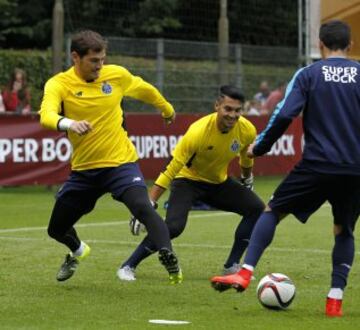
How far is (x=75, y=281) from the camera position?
1075 cm

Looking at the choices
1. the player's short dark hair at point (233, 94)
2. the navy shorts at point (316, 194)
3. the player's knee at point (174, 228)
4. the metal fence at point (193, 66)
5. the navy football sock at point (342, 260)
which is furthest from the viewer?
the metal fence at point (193, 66)

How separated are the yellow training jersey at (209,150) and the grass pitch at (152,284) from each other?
0.94 meters

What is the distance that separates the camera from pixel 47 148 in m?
21.1

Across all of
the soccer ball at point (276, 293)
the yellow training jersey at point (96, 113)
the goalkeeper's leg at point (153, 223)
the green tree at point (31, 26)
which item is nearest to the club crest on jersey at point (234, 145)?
the yellow training jersey at point (96, 113)

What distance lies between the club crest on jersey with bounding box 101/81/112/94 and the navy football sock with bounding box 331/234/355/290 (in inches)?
97.2

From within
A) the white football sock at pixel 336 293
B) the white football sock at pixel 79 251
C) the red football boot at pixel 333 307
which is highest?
the white football sock at pixel 336 293

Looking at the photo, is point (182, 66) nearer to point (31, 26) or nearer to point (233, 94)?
point (31, 26)

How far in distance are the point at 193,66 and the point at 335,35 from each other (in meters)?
19.0

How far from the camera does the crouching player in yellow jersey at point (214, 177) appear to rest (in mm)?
10938

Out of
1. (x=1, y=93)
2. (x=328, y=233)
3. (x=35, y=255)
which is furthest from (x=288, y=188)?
(x=1, y=93)

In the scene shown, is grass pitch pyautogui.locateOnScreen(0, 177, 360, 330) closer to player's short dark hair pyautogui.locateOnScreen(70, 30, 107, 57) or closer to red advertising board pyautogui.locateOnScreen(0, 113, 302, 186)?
player's short dark hair pyautogui.locateOnScreen(70, 30, 107, 57)

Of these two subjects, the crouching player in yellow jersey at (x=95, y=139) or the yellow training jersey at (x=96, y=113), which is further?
the yellow training jersey at (x=96, y=113)

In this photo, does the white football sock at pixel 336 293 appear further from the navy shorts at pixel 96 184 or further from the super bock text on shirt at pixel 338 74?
the navy shorts at pixel 96 184

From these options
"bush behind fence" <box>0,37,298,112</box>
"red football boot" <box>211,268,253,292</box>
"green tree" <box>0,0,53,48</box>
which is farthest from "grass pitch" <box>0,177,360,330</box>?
"green tree" <box>0,0,53,48</box>
